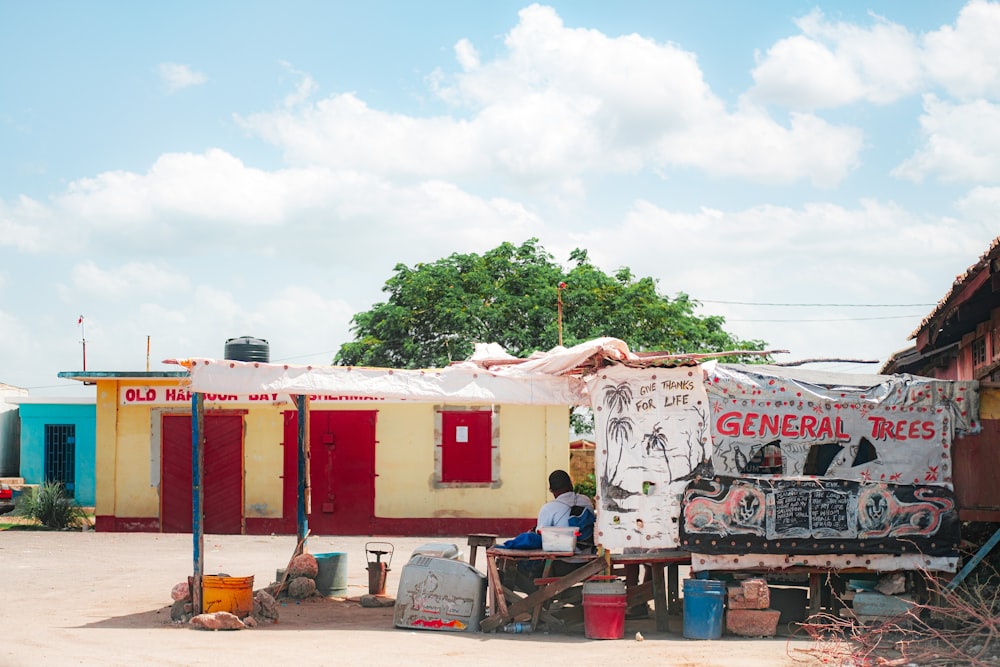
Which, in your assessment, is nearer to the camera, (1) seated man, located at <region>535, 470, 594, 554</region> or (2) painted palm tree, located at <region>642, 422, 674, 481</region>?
(2) painted palm tree, located at <region>642, 422, 674, 481</region>

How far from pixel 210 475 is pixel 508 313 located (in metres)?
8.99

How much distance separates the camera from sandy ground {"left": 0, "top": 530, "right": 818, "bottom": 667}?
29.0ft

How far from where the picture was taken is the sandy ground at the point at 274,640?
885 cm

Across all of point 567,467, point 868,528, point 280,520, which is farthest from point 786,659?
point 280,520

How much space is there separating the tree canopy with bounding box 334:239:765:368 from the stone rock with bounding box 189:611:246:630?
642 inches

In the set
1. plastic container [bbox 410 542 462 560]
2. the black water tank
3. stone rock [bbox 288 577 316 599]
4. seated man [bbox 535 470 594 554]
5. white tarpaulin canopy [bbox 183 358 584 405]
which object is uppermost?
the black water tank

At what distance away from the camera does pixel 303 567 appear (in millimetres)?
12578

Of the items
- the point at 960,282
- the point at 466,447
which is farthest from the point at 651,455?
the point at 466,447

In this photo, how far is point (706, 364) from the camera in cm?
1043

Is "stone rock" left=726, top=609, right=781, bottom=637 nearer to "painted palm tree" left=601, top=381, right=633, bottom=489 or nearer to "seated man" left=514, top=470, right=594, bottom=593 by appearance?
"seated man" left=514, top=470, right=594, bottom=593

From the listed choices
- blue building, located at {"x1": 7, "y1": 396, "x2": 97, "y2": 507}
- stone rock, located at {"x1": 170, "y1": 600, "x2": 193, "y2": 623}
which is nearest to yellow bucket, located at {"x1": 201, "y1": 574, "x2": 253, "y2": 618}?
stone rock, located at {"x1": 170, "y1": 600, "x2": 193, "y2": 623}

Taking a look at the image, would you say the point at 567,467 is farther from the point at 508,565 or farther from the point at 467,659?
the point at 467,659

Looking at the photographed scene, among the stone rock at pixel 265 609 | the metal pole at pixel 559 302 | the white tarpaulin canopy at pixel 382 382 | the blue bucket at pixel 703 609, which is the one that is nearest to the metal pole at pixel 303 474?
the stone rock at pixel 265 609

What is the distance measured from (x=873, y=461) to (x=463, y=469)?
11441 millimetres
